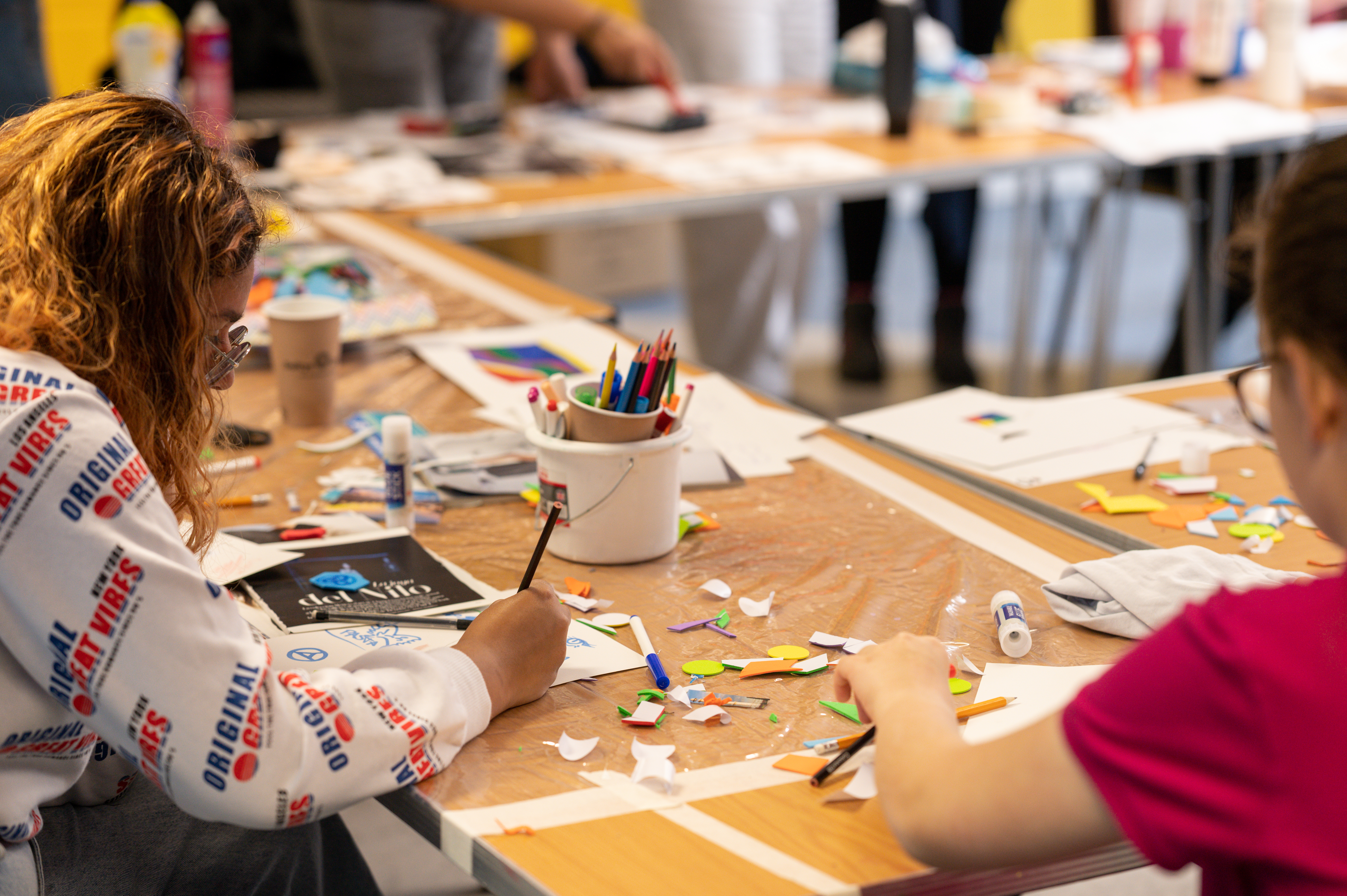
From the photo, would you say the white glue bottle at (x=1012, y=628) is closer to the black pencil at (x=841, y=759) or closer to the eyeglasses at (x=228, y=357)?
the black pencil at (x=841, y=759)

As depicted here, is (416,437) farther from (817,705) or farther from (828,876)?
(828,876)

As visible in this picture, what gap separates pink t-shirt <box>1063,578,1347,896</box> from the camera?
1.83ft

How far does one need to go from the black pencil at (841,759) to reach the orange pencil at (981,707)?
0.25 feet

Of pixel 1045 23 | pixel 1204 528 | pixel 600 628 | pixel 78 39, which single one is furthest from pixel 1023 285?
pixel 1045 23

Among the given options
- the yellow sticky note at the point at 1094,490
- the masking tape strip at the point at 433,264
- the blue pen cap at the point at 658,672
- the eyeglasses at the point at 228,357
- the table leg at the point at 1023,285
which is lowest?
the table leg at the point at 1023,285

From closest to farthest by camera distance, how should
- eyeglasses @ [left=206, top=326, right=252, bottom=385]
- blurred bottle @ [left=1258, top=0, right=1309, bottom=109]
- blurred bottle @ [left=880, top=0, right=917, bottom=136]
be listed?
1. eyeglasses @ [left=206, top=326, right=252, bottom=385]
2. blurred bottle @ [left=880, top=0, right=917, bottom=136]
3. blurred bottle @ [left=1258, top=0, right=1309, bottom=109]

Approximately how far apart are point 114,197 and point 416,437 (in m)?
0.66

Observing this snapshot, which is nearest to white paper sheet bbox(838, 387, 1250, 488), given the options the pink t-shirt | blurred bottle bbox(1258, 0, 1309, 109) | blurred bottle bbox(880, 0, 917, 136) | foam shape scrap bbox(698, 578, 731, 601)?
foam shape scrap bbox(698, 578, 731, 601)

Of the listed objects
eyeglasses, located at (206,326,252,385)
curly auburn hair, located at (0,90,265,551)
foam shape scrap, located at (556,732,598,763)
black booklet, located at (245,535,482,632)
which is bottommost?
foam shape scrap, located at (556,732,598,763)

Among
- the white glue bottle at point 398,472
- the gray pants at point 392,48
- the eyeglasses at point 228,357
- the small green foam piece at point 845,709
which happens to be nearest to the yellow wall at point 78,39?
the gray pants at point 392,48

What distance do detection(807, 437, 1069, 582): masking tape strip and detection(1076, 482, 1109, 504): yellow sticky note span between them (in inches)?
5.3

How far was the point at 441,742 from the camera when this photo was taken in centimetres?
82

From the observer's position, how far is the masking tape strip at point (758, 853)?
70cm

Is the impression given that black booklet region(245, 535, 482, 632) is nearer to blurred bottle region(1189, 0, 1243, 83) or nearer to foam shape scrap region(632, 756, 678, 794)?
foam shape scrap region(632, 756, 678, 794)
